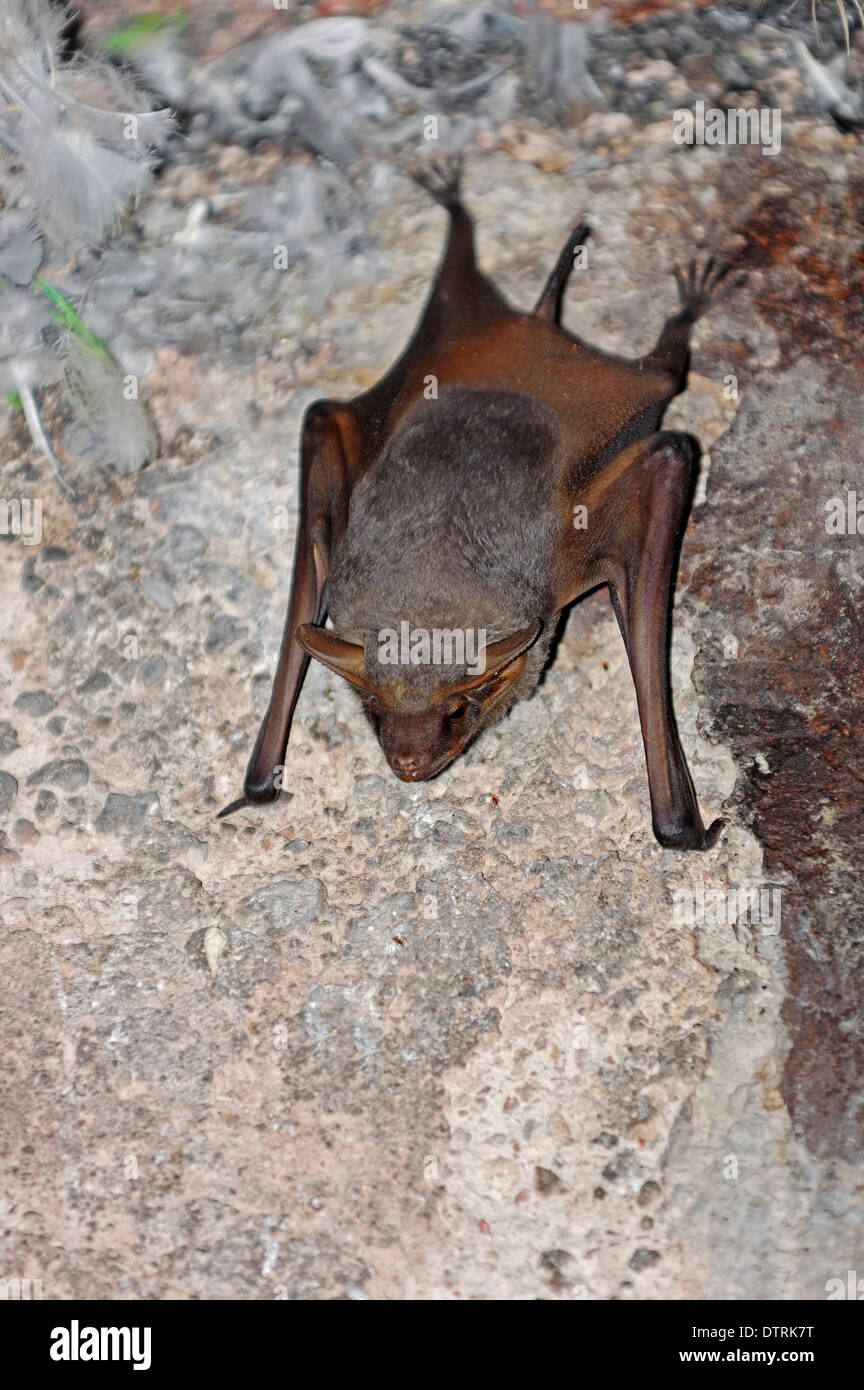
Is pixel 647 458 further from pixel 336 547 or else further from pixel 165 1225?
pixel 165 1225

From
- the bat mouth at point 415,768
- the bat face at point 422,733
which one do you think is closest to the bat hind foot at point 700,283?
the bat face at point 422,733

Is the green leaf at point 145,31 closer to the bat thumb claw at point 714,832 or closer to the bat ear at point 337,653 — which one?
the bat ear at point 337,653

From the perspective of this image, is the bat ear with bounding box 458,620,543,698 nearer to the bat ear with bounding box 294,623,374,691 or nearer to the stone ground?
the bat ear with bounding box 294,623,374,691

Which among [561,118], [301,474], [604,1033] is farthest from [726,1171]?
[561,118]

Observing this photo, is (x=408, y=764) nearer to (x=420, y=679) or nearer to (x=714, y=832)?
(x=420, y=679)

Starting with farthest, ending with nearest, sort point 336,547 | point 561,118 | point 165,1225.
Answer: point 561,118
point 336,547
point 165,1225
